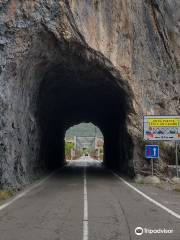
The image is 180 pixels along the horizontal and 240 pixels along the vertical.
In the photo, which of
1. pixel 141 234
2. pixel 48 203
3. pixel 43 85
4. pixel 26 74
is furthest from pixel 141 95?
pixel 141 234

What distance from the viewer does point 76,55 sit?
25.8 meters

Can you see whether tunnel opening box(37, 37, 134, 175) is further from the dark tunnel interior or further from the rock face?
the rock face

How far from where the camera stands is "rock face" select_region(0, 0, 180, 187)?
20953mm

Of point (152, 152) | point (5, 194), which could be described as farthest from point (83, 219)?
point (152, 152)

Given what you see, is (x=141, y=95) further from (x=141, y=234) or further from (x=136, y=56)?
(x=141, y=234)

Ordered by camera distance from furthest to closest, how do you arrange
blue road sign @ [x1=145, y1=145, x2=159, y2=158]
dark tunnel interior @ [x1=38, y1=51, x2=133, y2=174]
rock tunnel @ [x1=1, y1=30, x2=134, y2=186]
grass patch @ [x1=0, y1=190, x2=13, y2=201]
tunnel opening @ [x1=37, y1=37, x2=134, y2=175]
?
1. dark tunnel interior @ [x1=38, y1=51, x2=133, y2=174]
2. tunnel opening @ [x1=37, y1=37, x2=134, y2=175]
3. blue road sign @ [x1=145, y1=145, x2=159, y2=158]
4. rock tunnel @ [x1=1, y1=30, x2=134, y2=186]
5. grass patch @ [x1=0, y1=190, x2=13, y2=201]

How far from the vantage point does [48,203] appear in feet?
50.5

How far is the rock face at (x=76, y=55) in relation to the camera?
20953mm

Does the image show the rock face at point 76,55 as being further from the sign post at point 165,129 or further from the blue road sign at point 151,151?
the blue road sign at point 151,151

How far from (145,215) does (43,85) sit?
18.7 m

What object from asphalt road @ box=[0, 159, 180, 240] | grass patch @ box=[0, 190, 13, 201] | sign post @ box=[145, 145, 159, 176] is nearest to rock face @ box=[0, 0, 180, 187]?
grass patch @ box=[0, 190, 13, 201]

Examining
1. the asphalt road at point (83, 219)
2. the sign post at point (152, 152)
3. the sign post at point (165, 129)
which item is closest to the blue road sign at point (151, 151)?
the sign post at point (152, 152)

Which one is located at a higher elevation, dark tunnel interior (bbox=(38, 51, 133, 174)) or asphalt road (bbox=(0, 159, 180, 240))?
dark tunnel interior (bbox=(38, 51, 133, 174))

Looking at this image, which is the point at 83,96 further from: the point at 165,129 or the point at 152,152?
the point at 152,152
